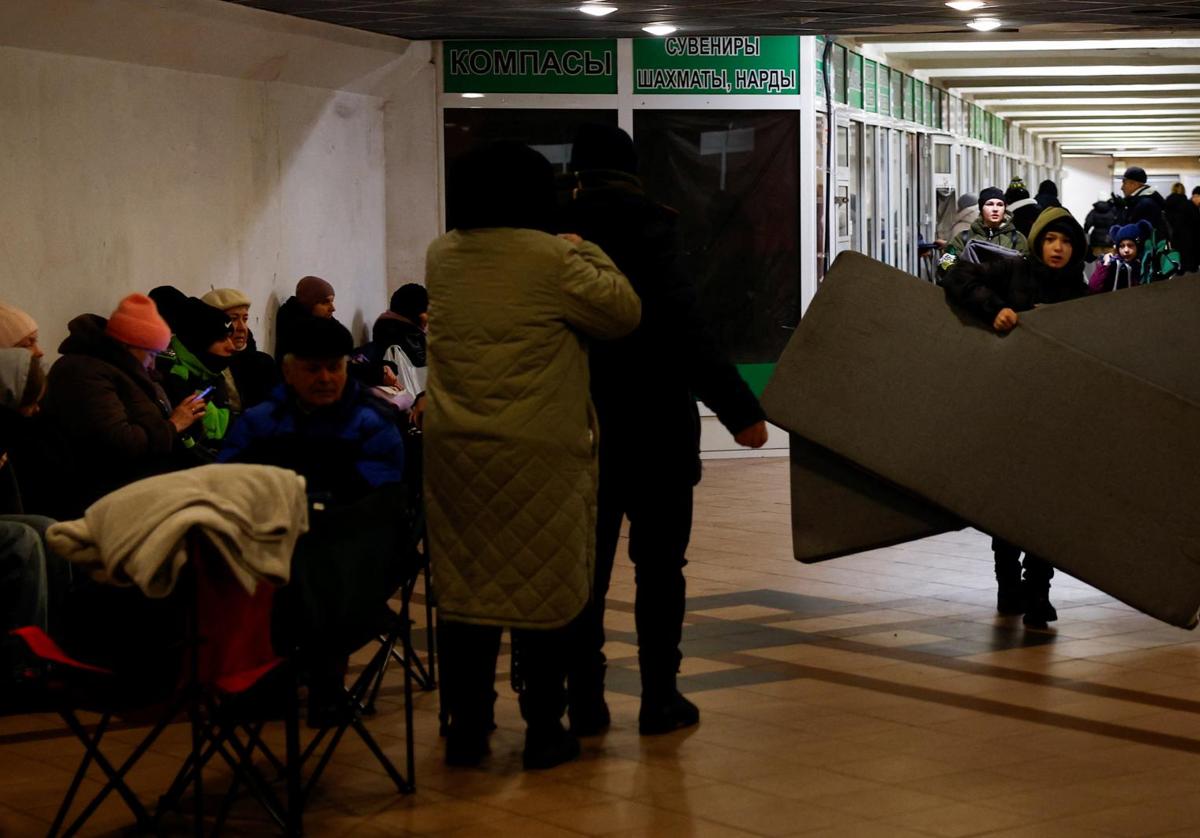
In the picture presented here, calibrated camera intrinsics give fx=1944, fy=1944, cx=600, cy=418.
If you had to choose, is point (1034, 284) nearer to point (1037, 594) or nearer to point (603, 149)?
point (1037, 594)

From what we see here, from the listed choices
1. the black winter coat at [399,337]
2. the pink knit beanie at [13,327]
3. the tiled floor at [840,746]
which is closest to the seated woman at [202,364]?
the pink knit beanie at [13,327]

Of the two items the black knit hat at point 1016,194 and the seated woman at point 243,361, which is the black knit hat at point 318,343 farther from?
the black knit hat at point 1016,194

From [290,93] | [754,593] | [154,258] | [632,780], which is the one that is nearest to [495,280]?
[632,780]

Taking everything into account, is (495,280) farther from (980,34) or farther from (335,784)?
(980,34)

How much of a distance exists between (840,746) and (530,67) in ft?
25.5

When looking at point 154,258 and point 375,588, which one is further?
point 154,258

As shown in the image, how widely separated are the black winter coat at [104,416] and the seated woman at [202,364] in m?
0.81

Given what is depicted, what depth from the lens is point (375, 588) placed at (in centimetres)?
471

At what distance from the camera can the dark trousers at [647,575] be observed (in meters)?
5.37

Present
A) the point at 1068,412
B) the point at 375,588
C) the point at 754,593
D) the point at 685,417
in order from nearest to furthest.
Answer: the point at 375,588 → the point at 685,417 → the point at 1068,412 → the point at 754,593

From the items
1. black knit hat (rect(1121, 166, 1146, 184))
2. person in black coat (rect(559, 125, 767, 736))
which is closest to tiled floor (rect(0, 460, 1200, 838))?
person in black coat (rect(559, 125, 767, 736))

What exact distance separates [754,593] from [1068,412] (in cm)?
218

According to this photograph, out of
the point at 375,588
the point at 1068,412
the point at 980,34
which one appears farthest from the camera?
the point at 980,34

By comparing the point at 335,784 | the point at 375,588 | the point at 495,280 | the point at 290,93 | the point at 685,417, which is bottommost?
the point at 335,784
